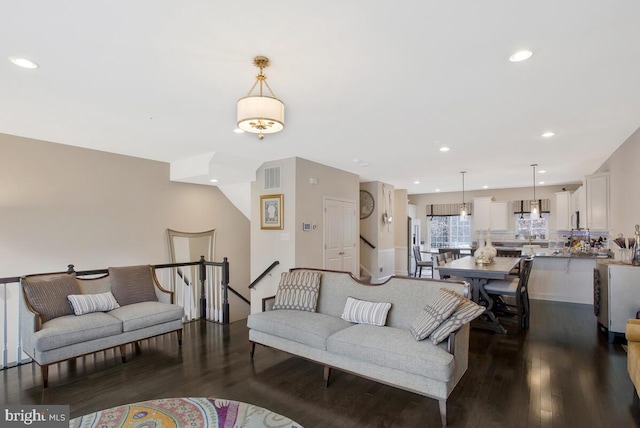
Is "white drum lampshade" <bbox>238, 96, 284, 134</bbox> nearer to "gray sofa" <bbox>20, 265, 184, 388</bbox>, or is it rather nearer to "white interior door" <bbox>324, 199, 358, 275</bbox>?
"gray sofa" <bbox>20, 265, 184, 388</bbox>

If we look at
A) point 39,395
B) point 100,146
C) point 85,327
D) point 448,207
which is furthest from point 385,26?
point 448,207

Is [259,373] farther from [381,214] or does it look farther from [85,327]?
[381,214]

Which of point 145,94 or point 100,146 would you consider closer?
point 145,94

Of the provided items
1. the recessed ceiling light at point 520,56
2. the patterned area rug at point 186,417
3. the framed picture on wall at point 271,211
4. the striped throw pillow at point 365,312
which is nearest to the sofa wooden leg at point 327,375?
the striped throw pillow at point 365,312

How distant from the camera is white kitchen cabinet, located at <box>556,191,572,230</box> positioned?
27.4ft

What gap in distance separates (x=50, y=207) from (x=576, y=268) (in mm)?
9016

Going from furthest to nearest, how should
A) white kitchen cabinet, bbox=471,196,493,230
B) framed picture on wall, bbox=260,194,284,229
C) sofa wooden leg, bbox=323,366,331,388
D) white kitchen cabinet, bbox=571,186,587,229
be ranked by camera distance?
white kitchen cabinet, bbox=471,196,493,230 < white kitchen cabinet, bbox=571,186,587,229 < framed picture on wall, bbox=260,194,284,229 < sofa wooden leg, bbox=323,366,331,388

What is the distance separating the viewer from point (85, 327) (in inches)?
132

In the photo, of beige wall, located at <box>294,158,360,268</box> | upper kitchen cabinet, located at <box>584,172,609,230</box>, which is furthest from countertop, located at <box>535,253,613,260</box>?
beige wall, located at <box>294,158,360,268</box>

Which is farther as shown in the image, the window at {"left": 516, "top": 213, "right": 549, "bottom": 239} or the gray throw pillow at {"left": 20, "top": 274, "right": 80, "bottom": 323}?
the window at {"left": 516, "top": 213, "right": 549, "bottom": 239}

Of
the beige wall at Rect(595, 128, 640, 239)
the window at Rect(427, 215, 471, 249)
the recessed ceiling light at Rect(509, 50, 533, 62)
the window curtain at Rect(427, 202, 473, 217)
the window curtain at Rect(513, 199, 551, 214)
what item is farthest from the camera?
the window at Rect(427, 215, 471, 249)

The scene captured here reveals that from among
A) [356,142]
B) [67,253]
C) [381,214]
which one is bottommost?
[67,253]

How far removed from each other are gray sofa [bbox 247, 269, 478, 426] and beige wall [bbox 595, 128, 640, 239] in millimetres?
3151

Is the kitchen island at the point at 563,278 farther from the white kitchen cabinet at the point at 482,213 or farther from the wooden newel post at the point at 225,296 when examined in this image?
the wooden newel post at the point at 225,296
